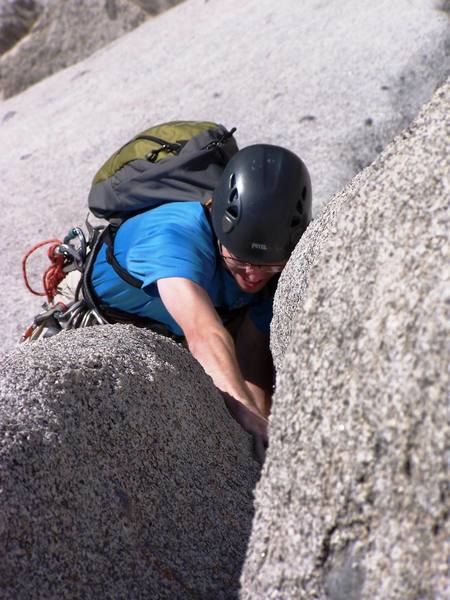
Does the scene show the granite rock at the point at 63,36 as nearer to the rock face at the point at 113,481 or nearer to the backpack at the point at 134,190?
the backpack at the point at 134,190

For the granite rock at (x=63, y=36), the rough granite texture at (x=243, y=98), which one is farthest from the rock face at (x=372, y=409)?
the granite rock at (x=63, y=36)

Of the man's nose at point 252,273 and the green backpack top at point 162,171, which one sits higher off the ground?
the green backpack top at point 162,171

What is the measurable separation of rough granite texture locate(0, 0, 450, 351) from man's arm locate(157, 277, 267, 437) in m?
2.52

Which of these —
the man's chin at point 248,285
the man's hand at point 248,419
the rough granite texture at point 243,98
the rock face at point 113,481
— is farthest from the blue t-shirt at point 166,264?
the rough granite texture at point 243,98

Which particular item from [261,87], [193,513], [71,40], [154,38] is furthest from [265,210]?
[71,40]

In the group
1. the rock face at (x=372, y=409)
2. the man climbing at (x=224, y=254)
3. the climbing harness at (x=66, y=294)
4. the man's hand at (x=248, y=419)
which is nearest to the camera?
the rock face at (x=372, y=409)

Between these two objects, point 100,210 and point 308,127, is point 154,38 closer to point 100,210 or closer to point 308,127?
point 308,127

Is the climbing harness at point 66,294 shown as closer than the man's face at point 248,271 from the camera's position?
No

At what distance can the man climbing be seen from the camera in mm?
4609

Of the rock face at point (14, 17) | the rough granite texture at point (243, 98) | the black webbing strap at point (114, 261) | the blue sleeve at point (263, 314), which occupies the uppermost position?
the black webbing strap at point (114, 261)

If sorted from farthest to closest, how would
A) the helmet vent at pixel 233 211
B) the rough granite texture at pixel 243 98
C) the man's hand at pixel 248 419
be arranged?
the rough granite texture at pixel 243 98 → the helmet vent at pixel 233 211 → the man's hand at pixel 248 419

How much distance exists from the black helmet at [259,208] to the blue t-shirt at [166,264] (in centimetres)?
17

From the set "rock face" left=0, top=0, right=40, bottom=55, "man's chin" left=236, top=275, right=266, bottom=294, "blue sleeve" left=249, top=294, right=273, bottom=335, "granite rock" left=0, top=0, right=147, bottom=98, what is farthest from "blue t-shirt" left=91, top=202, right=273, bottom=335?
"rock face" left=0, top=0, right=40, bottom=55

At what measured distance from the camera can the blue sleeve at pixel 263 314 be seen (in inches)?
210
